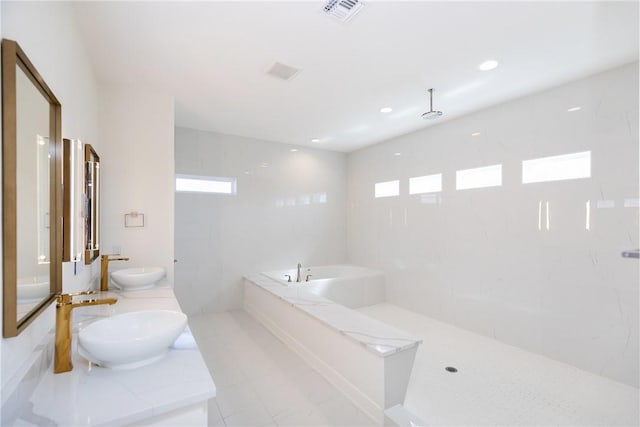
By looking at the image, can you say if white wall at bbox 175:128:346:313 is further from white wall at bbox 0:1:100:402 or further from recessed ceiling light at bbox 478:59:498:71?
recessed ceiling light at bbox 478:59:498:71

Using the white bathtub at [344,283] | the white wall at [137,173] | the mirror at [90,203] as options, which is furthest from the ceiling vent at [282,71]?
the white bathtub at [344,283]

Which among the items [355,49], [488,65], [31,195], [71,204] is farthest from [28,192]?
[488,65]

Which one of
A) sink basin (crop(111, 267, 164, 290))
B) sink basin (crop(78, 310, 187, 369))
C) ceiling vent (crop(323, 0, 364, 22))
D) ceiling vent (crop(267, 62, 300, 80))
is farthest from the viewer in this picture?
ceiling vent (crop(267, 62, 300, 80))

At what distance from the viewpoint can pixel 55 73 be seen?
147 centimetres

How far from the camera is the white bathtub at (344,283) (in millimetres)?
4156

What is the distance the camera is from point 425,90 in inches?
115

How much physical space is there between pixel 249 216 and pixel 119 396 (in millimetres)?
3674

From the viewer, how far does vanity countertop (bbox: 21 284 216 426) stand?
916mm

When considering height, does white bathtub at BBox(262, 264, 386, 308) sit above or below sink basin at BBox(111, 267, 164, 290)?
below

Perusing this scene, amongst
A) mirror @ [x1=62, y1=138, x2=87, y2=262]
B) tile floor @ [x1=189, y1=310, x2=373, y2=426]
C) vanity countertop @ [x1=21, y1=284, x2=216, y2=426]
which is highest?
mirror @ [x1=62, y1=138, x2=87, y2=262]

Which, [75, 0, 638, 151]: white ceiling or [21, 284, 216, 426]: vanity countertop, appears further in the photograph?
[75, 0, 638, 151]: white ceiling

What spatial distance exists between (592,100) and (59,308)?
12.9ft

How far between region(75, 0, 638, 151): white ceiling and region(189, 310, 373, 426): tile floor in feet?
8.61

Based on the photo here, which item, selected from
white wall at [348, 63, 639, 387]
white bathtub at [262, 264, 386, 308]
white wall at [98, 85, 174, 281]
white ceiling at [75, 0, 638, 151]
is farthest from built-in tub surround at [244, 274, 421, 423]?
white ceiling at [75, 0, 638, 151]
